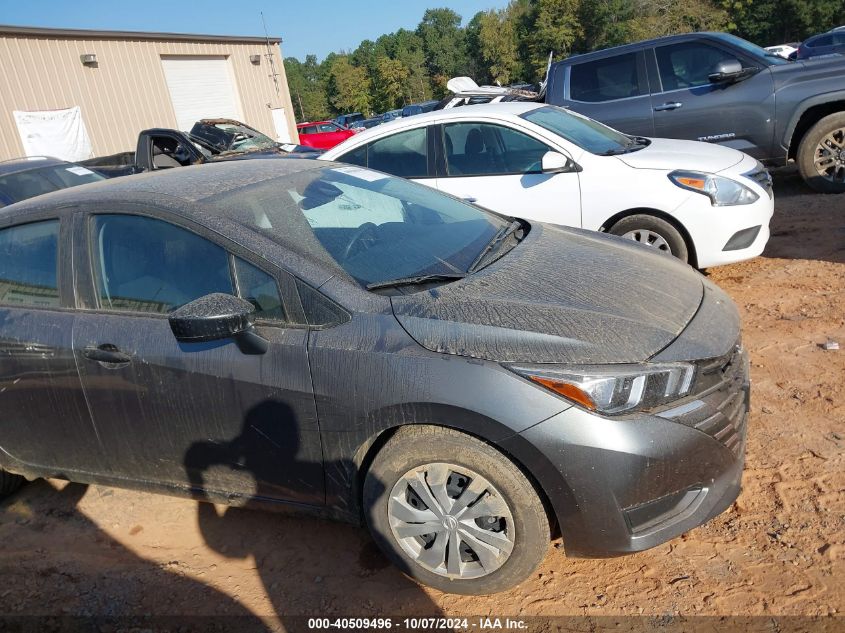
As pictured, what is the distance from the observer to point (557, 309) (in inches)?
97.6

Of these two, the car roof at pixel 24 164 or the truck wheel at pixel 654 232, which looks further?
the car roof at pixel 24 164

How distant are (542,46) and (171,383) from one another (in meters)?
63.2

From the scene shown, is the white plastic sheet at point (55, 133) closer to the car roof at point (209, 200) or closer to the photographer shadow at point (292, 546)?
the car roof at point (209, 200)

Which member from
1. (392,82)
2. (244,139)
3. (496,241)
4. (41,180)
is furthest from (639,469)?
(392,82)

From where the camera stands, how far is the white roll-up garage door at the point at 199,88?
19.3 metres

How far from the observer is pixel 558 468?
2219 millimetres

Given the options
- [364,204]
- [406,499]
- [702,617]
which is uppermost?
[364,204]

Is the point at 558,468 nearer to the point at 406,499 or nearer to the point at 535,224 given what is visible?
the point at 406,499

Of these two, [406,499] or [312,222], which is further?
[312,222]

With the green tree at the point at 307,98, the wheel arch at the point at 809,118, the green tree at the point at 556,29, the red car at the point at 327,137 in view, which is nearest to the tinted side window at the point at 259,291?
the wheel arch at the point at 809,118

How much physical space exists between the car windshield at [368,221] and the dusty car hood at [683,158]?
2005 mm

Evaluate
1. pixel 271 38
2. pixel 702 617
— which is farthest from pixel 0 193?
pixel 271 38

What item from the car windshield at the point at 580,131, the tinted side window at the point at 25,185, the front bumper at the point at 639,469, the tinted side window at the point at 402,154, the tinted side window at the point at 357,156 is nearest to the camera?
the front bumper at the point at 639,469

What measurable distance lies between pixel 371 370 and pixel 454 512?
61cm
